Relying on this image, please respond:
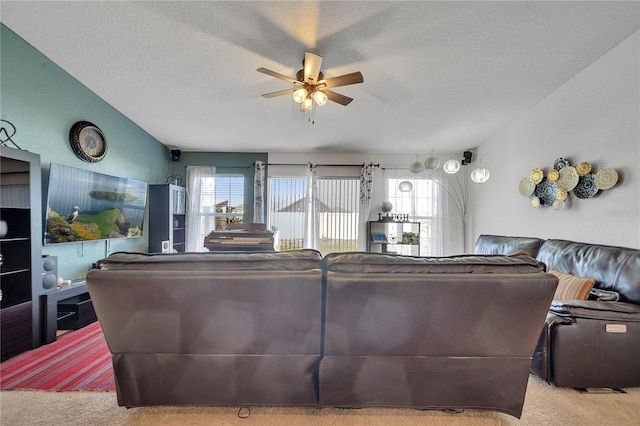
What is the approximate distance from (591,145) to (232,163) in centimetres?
513

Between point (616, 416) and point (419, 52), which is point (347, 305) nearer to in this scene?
point (616, 416)

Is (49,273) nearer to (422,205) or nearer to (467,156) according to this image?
(422,205)

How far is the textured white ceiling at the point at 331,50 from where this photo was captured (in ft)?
6.50

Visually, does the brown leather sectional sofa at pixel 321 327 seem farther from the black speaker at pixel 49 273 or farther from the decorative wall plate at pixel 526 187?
the decorative wall plate at pixel 526 187

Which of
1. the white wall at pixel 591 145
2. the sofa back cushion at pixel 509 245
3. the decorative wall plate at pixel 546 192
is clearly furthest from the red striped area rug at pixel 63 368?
the decorative wall plate at pixel 546 192

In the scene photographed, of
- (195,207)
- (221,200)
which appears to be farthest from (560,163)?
(195,207)

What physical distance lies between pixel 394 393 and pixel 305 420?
51 cm

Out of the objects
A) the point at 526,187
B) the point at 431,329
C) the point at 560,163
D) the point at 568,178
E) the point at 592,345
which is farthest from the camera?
the point at 526,187

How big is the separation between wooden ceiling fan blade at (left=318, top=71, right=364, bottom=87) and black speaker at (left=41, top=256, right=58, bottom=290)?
2952 mm

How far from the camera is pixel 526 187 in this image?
3.29 metres

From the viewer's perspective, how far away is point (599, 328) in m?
1.72

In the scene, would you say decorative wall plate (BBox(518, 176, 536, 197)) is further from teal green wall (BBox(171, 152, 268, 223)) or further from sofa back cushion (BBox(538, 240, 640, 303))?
teal green wall (BBox(171, 152, 268, 223))

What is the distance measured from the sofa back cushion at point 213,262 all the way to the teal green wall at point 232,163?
12.7 ft

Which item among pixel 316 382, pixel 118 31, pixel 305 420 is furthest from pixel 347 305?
pixel 118 31
